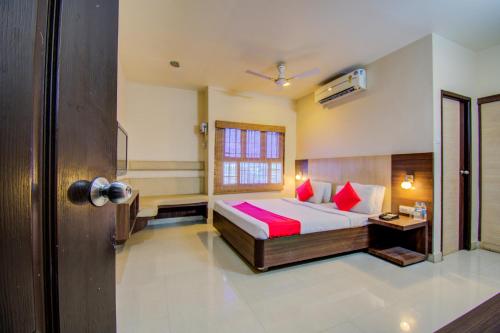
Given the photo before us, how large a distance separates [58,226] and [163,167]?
4496 mm

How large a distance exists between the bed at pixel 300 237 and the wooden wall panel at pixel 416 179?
2.00ft

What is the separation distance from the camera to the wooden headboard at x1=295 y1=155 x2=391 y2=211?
332 cm

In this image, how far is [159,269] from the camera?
250 cm

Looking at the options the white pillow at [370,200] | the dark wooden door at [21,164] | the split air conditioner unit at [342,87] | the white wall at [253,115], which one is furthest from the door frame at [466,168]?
the dark wooden door at [21,164]

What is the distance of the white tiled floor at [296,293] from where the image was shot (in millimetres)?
1643

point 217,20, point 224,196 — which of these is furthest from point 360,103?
point 224,196

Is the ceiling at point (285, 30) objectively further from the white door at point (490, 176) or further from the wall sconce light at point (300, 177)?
the wall sconce light at point (300, 177)

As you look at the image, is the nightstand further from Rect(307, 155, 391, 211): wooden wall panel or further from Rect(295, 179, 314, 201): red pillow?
Rect(295, 179, 314, 201): red pillow

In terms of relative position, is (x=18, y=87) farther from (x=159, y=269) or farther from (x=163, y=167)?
(x=163, y=167)

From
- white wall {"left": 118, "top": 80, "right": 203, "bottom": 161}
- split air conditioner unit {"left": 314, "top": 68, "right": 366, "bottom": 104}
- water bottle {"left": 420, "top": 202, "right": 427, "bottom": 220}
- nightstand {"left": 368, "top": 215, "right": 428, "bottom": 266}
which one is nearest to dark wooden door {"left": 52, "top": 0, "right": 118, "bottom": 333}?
nightstand {"left": 368, "top": 215, "right": 428, "bottom": 266}

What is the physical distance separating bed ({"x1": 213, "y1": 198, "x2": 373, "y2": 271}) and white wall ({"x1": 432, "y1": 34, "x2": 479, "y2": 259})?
916 millimetres

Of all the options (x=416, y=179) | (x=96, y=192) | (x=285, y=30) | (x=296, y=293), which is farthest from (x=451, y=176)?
(x=96, y=192)

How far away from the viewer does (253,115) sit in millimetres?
5023

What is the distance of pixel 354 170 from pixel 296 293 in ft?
8.44
